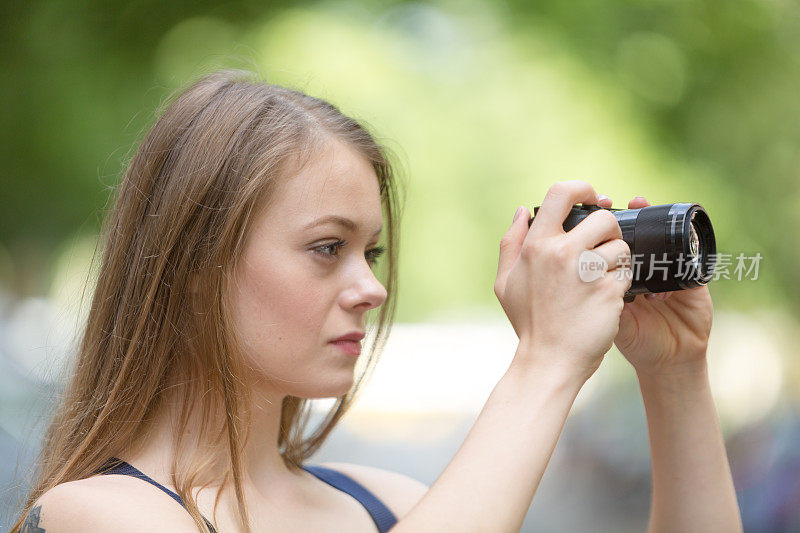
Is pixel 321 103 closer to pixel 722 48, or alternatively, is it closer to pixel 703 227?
pixel 703 227

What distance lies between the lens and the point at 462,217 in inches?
181

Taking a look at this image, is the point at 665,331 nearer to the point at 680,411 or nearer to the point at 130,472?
the point at 680,411

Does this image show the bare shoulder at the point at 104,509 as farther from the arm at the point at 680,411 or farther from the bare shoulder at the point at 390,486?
the arm at the point at 680,411

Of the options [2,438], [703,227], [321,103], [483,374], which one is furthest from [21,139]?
[703,227]

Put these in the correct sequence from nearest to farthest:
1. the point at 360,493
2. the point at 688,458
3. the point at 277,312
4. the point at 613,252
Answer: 1. the point at 613,252
2. the point at 277,312
3. the point at 688,458
4. the point at 360,493

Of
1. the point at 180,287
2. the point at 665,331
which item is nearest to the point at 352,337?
the point at 180,287

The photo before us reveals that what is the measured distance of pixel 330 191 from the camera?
1059mm

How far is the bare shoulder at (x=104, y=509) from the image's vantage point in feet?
2.83

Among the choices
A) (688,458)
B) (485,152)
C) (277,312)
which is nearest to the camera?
(277,312)

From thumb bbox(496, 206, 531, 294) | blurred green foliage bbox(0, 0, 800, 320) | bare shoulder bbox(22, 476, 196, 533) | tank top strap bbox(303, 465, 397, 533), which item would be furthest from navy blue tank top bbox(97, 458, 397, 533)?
blurred green foliage bbox(0, 0, 800, 320)

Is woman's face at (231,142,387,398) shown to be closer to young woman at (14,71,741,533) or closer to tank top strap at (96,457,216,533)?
young woman at (14,71,741,533)

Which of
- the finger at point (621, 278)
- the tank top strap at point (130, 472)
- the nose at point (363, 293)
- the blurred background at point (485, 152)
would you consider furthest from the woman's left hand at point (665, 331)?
the blurred background at point (485, 152)

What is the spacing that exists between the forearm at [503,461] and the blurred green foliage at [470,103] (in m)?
3.24

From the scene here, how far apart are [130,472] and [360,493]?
43cm
